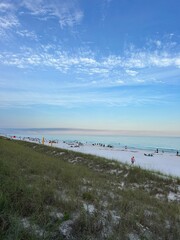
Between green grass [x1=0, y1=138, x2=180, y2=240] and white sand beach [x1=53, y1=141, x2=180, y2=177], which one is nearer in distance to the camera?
green grass [x1=0, y1=138, x2=180, y2=240]

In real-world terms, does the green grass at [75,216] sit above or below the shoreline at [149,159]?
above

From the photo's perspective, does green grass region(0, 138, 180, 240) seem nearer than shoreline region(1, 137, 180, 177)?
Yes

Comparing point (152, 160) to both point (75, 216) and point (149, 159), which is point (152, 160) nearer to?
point (149, 159)

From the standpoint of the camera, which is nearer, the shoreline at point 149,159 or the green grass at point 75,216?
the green grass at point 75,216

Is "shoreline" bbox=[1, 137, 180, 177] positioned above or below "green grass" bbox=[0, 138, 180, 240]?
below

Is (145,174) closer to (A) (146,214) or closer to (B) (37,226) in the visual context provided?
(A) (146,214)

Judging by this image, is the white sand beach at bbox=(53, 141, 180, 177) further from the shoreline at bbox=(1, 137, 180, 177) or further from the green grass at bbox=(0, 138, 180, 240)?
the green grass at bbox=(0, 138, 180, 240)

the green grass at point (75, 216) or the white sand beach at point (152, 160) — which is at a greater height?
the green grass at point (75, 216)

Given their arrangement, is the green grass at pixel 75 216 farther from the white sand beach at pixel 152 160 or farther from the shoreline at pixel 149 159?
the white sand beach at pixel 152 160

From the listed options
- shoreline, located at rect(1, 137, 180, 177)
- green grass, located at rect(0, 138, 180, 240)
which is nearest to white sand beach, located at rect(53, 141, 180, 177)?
shoreline, located at rect(1, 137, 180, 177)

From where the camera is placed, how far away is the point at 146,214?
548cm

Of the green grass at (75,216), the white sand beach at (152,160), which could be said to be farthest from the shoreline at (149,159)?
the green grass at (75,216)

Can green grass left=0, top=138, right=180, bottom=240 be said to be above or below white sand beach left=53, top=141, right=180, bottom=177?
above

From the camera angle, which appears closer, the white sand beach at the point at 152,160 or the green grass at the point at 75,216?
the green grass at the point at 75,216
